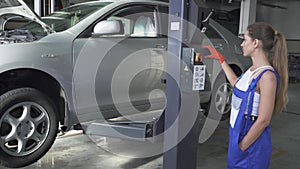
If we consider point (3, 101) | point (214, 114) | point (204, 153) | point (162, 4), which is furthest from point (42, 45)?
point (214, 114)

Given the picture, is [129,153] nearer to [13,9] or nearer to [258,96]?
[13,9]

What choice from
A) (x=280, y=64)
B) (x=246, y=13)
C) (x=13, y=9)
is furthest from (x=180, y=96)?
(x=246, y=13)

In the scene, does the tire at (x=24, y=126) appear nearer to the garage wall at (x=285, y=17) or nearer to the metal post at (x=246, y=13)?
the metal post at (x=246, y=13)

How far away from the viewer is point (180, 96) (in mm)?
1928

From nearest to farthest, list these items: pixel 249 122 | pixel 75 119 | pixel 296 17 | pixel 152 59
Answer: pixel 249 122 < pixel 75 119 < pixel 152 59 < pixel 296 17

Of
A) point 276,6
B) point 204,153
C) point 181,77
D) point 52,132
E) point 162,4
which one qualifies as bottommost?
point 204,153

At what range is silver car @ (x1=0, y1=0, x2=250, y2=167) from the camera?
2441mm

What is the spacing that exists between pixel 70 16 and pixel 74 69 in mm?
657

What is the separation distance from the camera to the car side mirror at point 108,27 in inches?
107

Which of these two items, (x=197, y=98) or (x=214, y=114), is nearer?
(x=197, y=98)

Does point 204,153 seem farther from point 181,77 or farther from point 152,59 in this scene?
point 181,77

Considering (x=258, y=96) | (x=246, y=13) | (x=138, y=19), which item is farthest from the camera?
(x=246, y=13)

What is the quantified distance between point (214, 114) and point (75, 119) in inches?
81.7

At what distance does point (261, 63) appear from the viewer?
5.63 ft
